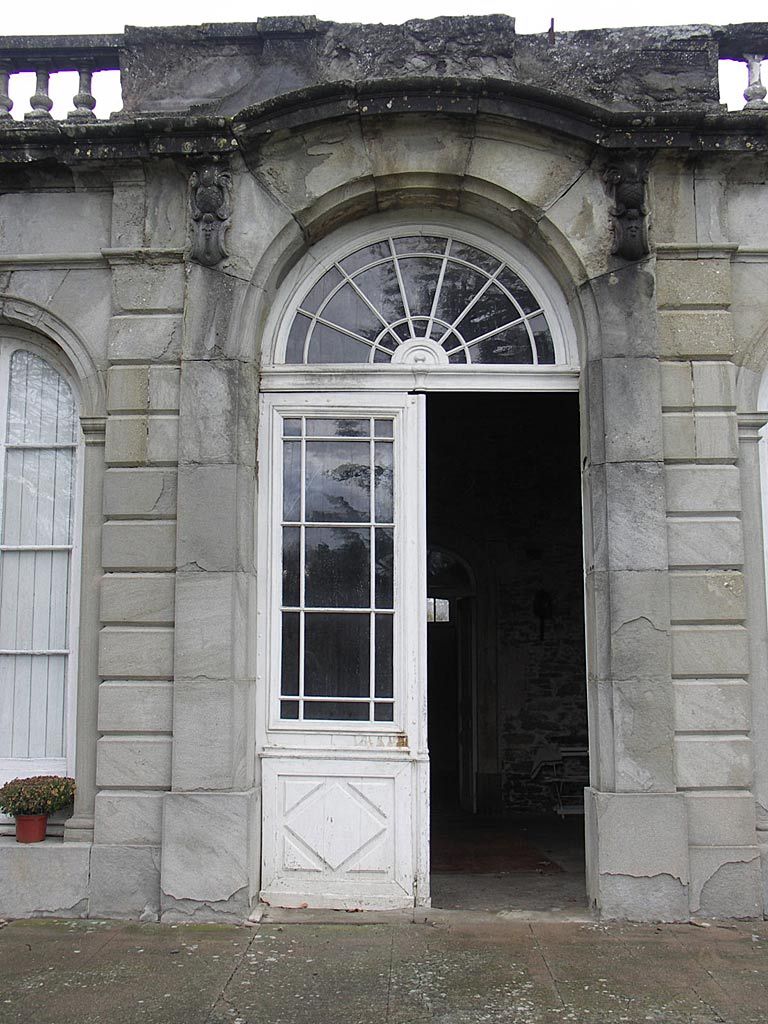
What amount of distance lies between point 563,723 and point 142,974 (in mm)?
6435

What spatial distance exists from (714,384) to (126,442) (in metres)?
3.46

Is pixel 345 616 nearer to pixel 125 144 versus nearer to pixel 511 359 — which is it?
pixel 511 359

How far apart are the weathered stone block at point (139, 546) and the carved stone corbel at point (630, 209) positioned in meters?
3.10

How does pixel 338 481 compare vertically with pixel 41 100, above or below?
below

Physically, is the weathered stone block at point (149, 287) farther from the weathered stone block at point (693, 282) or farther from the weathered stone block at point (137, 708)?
the weathered stone block at point (693, 282)

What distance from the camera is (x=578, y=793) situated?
32.5ft

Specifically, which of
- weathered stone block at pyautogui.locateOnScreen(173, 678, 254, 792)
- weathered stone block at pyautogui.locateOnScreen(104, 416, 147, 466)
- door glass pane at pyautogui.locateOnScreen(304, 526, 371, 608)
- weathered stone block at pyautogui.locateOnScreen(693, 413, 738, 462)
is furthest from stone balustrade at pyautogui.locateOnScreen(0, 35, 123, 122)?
weathered stone block at pyautogui.locateOnScreen(693, 413, 738, 462)

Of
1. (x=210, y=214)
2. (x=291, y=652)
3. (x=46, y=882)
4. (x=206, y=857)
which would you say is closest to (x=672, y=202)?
(x=210, y=214)

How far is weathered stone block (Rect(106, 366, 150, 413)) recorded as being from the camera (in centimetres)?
559

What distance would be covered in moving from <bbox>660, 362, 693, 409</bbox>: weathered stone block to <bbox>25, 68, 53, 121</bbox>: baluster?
4175mm

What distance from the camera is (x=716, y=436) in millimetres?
5449

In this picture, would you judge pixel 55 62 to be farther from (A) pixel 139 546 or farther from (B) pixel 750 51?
(B) pixel 750 51

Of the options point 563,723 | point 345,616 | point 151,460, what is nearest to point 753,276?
point 345,616

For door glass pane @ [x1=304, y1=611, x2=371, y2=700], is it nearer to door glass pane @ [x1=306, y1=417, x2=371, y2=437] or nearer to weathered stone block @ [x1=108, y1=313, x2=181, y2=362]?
door glass pane @ [x1=306, y1=417, x2=371, y2=437]
